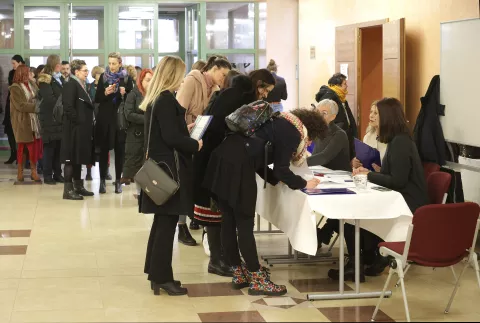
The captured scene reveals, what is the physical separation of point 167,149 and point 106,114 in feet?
15.7

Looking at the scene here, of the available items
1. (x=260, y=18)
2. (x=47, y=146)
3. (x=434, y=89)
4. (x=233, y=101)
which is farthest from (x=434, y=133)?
(x=260, y=18)

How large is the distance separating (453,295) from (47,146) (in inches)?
273

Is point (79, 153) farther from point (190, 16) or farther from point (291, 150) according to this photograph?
point (190, 16)

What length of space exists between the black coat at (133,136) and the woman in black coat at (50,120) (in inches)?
77.5

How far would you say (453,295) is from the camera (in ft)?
16.4

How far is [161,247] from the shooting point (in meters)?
5.33

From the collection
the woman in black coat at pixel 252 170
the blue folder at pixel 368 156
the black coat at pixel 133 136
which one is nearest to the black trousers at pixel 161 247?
the woman in black coat at pixel 252 170

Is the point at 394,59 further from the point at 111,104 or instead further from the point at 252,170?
the point at 252,170

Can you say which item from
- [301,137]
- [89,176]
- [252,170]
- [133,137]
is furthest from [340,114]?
[89,176]

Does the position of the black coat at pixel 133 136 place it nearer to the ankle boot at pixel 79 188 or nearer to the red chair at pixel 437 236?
the ankle boot at pixel 79 188

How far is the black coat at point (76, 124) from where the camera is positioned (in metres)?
9.41

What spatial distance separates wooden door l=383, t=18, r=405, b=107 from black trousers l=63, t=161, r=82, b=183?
356 cm

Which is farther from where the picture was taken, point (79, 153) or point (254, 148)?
point (79, 153)

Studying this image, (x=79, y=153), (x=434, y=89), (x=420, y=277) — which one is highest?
(x=434, y=89)
